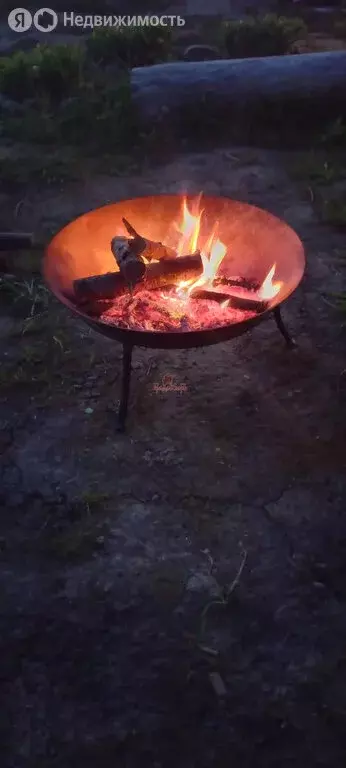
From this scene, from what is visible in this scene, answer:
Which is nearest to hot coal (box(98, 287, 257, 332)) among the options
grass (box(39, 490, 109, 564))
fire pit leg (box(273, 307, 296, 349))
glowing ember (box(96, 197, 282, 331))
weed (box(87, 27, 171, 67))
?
glowing ember (box(96, 197, 282, 331))

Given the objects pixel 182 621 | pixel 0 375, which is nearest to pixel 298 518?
pixel 182 621

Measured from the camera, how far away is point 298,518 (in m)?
2.73

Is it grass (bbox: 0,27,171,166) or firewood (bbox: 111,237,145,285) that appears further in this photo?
grass (bbox: 0,27,171,166)

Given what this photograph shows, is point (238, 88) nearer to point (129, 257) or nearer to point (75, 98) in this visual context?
point (75, 98)

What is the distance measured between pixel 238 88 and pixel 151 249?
112 inches

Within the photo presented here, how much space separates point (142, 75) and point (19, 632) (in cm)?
430

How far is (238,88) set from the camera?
5234 mm

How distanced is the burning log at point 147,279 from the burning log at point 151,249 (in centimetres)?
7

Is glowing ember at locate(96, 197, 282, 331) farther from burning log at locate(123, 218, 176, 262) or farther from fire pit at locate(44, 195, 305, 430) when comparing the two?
burning log at locate(123, 218, 176, 262)

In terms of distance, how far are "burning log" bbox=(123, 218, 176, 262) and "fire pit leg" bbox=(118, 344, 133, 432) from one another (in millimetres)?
474

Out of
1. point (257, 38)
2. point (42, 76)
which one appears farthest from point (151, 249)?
point (257, 38)

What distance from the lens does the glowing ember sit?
2.97m

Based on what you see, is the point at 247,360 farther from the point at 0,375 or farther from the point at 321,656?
the point at 321,656

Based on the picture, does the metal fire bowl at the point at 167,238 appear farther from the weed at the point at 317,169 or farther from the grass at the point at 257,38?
the grass at the point at 257,38
